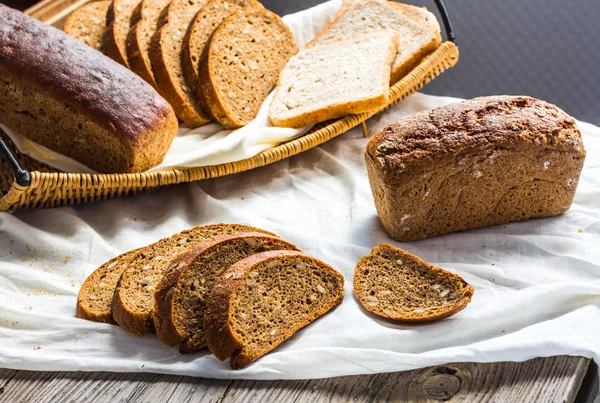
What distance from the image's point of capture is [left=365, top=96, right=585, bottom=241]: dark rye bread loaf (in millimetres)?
2594

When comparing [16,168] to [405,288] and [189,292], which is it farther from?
[405,288]

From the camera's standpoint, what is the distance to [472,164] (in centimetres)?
262

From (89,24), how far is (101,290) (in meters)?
1.64

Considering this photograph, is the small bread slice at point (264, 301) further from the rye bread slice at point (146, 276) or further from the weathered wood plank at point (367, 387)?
the rye bread slice at point (146, 276)

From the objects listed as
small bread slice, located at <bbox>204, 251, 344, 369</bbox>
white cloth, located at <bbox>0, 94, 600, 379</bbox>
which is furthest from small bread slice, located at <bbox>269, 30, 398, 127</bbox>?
small bread slice, located at <bbox>204, 251, 344, 369</bbox>

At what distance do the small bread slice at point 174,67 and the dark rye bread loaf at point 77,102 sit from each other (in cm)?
27

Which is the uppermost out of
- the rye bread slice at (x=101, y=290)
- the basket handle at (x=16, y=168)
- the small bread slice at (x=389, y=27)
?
the small bread slice at (x=389, y=27)

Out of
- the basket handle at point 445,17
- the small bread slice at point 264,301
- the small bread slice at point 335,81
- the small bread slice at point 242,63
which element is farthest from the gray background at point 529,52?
the small bread slice at point 264,301

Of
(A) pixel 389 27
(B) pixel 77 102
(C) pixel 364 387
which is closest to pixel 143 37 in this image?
(B) pixel 77 102

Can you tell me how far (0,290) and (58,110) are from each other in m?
0.79

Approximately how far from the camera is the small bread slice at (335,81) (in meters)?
3.36

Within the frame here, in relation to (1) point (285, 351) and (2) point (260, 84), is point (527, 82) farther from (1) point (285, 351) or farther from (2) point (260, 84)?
(1) point (285, 351)

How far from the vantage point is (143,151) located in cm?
308

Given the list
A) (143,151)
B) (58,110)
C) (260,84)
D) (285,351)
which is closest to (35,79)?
(58,110)
